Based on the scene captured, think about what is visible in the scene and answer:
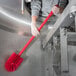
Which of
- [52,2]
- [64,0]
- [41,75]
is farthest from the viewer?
[41,75]

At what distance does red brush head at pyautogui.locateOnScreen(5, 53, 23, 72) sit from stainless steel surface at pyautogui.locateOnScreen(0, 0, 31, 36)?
0.23m

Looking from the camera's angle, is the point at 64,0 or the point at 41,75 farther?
the point at 41,75

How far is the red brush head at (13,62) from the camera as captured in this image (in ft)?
3.27

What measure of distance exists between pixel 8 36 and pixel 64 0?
539 millimetres

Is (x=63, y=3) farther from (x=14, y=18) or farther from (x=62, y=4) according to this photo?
(x=14, y=18)

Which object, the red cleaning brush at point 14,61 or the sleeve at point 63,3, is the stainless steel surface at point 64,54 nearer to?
the sleeve at point 63,3

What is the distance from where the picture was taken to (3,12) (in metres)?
1.00

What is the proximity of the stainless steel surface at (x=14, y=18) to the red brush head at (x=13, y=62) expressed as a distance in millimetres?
227

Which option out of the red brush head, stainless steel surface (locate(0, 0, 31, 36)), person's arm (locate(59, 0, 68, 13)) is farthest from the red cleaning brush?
person's arm (locate(59, 0, 68, 13))

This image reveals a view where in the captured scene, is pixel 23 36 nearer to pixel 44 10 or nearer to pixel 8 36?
pixel 8 36

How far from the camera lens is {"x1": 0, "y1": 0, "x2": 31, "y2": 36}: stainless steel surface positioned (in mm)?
1001

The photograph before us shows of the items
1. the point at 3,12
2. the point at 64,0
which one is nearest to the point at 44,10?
the point at 64,0

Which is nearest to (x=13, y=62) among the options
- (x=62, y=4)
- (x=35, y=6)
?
(x=35, y=6)

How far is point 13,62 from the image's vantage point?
1.04 meters
